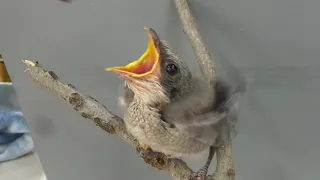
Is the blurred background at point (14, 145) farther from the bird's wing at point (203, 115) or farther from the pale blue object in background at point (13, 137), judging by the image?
the bird's wing at point (203, 115)

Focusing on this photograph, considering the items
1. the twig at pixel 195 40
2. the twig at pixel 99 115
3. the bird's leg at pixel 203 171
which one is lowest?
the twig at pixel 99 115

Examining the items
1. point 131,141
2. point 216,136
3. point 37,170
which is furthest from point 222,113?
point 37,170

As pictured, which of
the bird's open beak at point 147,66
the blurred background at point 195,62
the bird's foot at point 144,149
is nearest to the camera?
the bird's open beak at point 147,66

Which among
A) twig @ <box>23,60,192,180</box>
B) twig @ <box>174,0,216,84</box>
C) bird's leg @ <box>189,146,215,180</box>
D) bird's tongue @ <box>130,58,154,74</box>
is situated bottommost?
twig @ <box>23,60,192,180</box>

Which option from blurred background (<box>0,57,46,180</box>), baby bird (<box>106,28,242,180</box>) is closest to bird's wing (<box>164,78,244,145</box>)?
baby bird (<box>106,28,242,180</box>)

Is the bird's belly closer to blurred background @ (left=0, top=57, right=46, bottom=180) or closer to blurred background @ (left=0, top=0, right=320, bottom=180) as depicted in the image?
blurred background @ (left=0, top=0, right=320, bottom=180)

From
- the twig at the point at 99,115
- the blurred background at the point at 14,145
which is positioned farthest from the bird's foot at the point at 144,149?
the blurred background at the point at 14,145

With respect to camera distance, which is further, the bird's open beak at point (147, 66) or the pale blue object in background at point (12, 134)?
the pale blue object in background at point (12, 134)

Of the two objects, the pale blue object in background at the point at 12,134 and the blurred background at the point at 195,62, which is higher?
the blurred background at the point at 195,62

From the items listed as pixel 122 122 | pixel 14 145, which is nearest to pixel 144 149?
pixel 122 122
